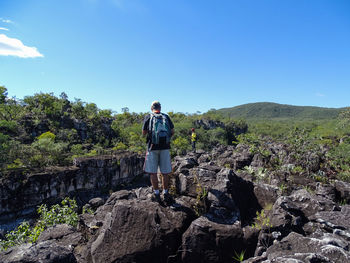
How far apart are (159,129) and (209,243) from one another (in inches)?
83.1

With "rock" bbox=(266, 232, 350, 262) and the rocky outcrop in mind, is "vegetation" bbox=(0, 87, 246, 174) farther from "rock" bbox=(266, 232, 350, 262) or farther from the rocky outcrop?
"rock" bbox=(266, 232, 350, 262)

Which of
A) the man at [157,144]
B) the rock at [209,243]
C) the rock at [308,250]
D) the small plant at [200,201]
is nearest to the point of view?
the rock at [308,250]

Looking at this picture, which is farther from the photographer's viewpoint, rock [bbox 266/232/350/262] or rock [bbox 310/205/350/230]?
rock [bbox 310/205/350/230]

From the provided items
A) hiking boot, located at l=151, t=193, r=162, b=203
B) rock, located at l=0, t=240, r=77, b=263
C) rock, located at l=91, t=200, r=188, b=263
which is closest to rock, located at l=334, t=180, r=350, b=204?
rock, located at l=91, t=200, r=188, b=263

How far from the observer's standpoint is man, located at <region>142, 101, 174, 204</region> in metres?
3.87

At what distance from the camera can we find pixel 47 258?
8.46ft

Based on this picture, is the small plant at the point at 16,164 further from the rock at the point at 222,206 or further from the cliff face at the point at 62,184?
the rock at the point at 222,206

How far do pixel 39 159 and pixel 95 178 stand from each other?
6.46 m

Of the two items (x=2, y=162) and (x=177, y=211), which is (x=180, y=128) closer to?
(x=2, y=162)

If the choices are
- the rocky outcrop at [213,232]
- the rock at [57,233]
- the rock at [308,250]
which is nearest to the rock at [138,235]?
the rocky outcrop at [213,232]

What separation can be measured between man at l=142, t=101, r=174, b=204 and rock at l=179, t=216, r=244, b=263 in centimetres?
95

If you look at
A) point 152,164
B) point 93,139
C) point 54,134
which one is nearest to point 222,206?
point 152,164

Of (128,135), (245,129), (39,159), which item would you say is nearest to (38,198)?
(39,159)

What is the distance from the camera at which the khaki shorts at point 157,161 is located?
3961 mm
